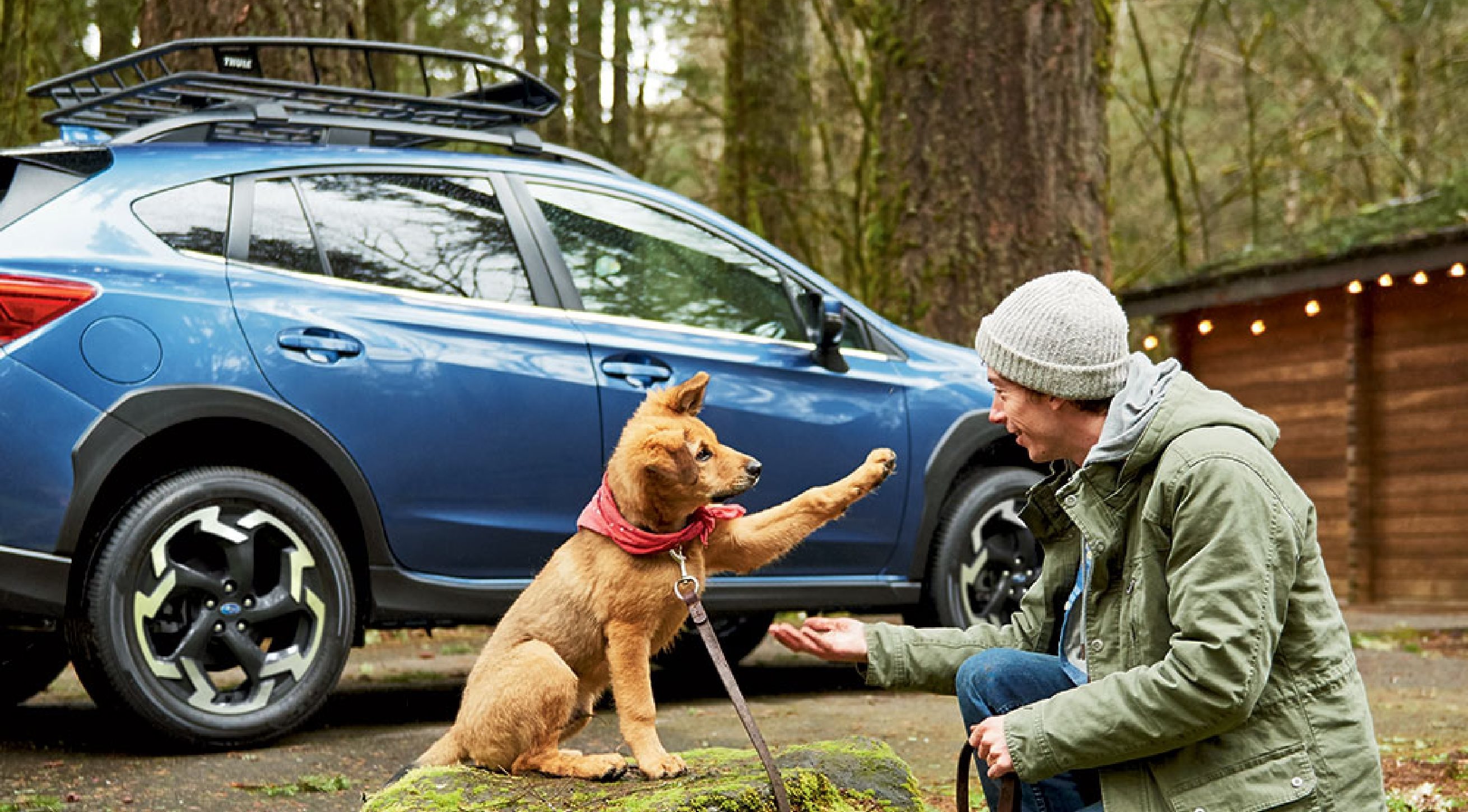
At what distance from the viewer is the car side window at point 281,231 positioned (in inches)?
220

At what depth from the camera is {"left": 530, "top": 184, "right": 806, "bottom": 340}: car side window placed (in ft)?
20.7

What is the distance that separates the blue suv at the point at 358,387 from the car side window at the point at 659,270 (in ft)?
0.04

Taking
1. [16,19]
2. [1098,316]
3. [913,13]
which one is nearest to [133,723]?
[1098,316]

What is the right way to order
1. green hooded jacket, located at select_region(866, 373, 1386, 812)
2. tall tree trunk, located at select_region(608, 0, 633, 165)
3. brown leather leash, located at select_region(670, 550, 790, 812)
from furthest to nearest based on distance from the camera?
tall tree trunk, located at select_region(608, 0, 633, 165)
brown leather leash, located at select_region(670, 550, 790, 812)
green hooded jacket, located at select_region(866, 373, 1386, 812)

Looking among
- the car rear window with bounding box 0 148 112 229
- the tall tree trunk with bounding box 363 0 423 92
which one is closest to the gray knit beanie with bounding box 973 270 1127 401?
the car rear window with bounding box 0 148 112 229

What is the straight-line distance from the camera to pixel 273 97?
6430 mm

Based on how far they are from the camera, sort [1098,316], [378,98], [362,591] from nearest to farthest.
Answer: [1098,316] → [362,591] → [378,98]

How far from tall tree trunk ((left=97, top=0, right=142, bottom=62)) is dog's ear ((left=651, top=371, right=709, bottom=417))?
1172cm

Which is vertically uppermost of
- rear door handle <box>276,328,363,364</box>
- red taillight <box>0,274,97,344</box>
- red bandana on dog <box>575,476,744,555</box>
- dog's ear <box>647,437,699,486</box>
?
red taillight <box>0,274,97,344</box>

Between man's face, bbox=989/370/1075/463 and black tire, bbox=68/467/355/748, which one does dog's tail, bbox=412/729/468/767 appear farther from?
black tire, bbox=68/467/355/748

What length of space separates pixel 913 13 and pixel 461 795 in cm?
743

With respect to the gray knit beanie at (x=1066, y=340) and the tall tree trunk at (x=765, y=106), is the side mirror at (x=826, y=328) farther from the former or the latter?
the tall tree trunk at (x=765, y=106)

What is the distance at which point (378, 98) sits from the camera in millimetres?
6168

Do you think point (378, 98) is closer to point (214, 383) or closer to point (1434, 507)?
point (214, 383)
